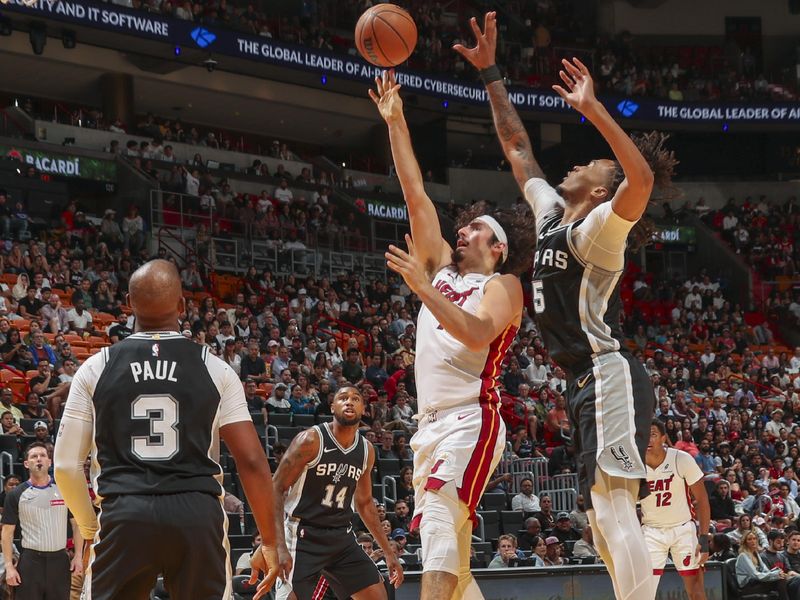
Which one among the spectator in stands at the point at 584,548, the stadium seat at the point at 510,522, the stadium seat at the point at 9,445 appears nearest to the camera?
the stadium seat at the point at 9,445

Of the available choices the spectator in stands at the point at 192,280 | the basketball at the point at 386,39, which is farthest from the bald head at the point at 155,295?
the spectator in stands at the point at 192,280

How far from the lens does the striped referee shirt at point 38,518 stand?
33.6 feet

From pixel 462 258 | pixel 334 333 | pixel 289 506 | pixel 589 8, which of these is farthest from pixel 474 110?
pixel 462 258

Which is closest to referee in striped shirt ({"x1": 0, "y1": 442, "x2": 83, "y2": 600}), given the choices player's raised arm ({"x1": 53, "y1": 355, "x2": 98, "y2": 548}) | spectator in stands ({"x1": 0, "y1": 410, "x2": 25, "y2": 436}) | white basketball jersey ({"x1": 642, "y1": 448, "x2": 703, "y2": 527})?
spectator in stands ({"x1": 0, "y1": 410, "x2": 25, "y2": 436})

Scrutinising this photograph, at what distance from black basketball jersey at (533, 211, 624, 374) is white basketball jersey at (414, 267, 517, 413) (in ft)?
1.08

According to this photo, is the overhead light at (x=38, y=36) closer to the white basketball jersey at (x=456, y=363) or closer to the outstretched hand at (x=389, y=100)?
the outstretched hand at (x=389, y=100)

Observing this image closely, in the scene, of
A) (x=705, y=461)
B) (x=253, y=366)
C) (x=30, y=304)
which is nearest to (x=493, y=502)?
(x=253, y=366)

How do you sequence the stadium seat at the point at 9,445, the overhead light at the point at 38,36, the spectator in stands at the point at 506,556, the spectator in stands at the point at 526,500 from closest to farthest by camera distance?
the stadium seat at the point at 9,445, the spectator in stands at the point at 506,556, the spectator in stands at the point at 526,500, the overhead light at the point at 38,36

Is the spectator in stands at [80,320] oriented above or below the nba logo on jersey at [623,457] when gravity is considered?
above

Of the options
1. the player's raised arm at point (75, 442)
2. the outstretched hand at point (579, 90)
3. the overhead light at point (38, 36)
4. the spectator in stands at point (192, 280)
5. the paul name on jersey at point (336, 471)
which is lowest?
the paul name on jersey at point (336, 471)

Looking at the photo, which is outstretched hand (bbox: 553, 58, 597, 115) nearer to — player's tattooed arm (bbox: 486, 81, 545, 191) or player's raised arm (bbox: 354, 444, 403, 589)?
player's tattooed arm (bbox: 486, 81, 545, 191)

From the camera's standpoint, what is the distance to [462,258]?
5.78 metres

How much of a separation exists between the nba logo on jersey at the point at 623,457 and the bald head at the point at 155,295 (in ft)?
6.43

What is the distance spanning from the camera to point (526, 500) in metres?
16.3
